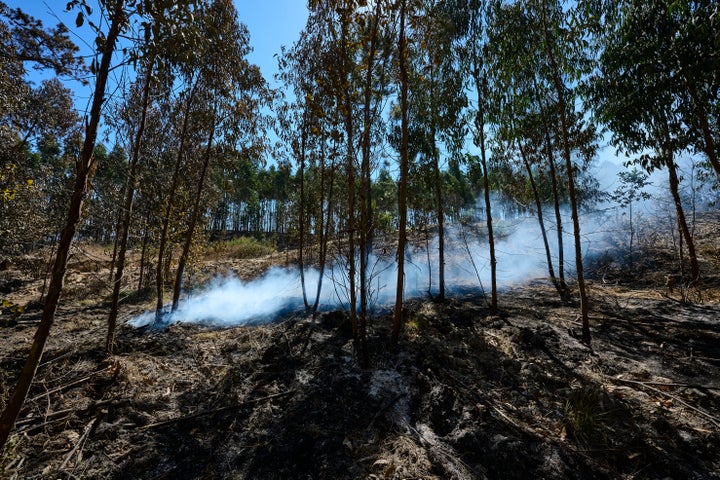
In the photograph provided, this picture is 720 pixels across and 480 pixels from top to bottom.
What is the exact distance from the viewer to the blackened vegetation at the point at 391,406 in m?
3.22

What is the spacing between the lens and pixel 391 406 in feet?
14.2

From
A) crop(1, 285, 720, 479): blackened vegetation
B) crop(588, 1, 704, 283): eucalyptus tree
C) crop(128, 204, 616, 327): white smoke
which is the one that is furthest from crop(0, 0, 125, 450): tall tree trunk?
crop(588, 1, 704, 283): eucalyptus tree

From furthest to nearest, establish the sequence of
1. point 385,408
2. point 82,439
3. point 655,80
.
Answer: point 655,80
point 385,408
point 82,439

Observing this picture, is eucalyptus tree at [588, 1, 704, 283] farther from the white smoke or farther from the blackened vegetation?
the blackened vegetation

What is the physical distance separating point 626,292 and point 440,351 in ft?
25.0

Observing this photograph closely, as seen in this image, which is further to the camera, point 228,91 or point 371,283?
point 371,283

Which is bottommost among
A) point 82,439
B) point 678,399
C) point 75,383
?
point 82,439

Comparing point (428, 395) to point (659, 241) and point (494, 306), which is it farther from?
point (659, 241)

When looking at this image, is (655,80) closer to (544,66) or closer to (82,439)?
(544,66)

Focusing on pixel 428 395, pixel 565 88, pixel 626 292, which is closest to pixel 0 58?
pixel 428 395

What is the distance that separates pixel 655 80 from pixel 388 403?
9683 mm

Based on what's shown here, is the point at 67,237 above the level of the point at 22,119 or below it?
below

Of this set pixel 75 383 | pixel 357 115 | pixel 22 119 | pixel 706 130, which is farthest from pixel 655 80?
pixel 22 119

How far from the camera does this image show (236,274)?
16859 millimetres
